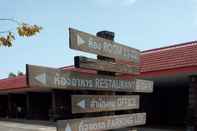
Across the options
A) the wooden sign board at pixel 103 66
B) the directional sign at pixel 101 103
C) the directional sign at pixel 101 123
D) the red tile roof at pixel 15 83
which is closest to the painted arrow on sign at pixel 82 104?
the directional sign at pixel 101 103

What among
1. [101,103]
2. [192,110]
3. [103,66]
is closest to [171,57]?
[192,110]

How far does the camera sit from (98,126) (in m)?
5.14

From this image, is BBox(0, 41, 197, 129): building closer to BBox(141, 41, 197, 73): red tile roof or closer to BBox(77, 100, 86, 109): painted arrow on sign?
BBox(141, 41, 197, 73): red tile roof

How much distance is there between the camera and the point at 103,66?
5391mm

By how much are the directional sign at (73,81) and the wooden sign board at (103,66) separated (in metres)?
0.13

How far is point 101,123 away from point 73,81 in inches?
35.7

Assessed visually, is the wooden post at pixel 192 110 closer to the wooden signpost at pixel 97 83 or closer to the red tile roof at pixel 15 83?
the wooden signpost at pixel 97 83

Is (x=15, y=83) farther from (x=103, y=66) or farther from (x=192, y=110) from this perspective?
(x=103, y=66)

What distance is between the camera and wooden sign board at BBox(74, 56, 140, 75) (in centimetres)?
484

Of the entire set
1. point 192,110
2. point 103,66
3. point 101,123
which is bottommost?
point 192,110

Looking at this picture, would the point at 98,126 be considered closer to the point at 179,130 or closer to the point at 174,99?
the point at 179,130

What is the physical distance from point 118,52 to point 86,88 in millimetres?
1147

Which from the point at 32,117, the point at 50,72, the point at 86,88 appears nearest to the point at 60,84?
the point at 50,72

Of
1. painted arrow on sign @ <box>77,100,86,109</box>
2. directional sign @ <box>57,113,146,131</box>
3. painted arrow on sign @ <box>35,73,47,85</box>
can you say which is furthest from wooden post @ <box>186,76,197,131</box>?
painted arrow on sign @ <box>35,73,47,85</box>
